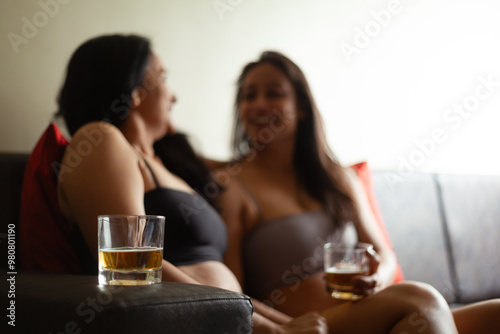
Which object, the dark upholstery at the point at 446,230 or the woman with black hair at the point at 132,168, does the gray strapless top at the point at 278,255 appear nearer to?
the woman with black hair at the point at 132,168

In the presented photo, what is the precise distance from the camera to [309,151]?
1793mm

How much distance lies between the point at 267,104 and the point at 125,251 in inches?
36.8

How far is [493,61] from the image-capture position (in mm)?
2432

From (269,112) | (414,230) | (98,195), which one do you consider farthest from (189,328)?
(414,230)

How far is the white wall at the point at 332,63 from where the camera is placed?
58.1 inches

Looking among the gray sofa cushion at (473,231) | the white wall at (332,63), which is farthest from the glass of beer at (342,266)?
the gray sofa cushion at (473,231)

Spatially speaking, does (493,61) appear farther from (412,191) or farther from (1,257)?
(1,257)

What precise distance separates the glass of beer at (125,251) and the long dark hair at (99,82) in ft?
1.74

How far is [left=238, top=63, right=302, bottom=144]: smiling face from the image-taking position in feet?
5.51

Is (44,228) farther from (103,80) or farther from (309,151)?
(309,151)

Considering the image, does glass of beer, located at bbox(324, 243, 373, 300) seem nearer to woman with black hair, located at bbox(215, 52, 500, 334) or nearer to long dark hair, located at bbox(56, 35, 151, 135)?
woman with black hair, located at bbox(215, 52, 500, 334)

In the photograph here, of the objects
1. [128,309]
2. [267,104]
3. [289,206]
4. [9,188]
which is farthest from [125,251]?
[267,104]

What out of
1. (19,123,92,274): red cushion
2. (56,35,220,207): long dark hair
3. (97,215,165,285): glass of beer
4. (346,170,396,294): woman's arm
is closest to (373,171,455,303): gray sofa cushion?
(346,170,396,294): woman's arm

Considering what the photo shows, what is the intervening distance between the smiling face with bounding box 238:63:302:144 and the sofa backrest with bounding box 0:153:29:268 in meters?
0.67
